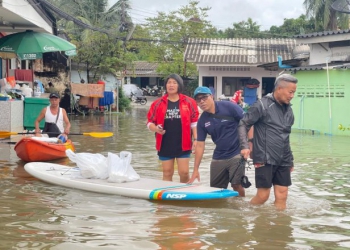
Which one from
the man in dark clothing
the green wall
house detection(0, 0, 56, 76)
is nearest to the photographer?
the man in dark clothing

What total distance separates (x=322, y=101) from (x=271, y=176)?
48.1ft

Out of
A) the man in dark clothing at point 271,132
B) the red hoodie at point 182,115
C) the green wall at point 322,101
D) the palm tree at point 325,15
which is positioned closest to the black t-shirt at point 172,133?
the red hoodie at point 182,115

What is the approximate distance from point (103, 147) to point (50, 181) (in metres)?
5.98

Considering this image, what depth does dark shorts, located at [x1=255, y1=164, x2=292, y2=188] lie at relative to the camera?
633 centimetres

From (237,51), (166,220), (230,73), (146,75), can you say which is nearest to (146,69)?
(146,75)

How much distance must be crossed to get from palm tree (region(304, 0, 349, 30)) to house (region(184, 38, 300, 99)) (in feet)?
15.3

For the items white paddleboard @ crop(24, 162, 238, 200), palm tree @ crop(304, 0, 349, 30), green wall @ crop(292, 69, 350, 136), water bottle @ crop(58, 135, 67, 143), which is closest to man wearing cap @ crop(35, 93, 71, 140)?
water bottle @ crop(58, 135, 67, 143)

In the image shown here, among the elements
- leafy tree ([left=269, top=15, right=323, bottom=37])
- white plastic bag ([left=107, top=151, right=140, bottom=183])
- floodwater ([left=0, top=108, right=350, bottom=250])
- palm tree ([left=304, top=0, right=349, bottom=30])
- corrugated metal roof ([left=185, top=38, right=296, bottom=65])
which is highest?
leafy tree ([left=269, top=15, right=323, bottom=37])

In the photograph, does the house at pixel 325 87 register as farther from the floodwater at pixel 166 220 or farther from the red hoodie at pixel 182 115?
the red hoodie at pixel 182 115

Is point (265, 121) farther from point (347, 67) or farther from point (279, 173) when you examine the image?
point (347, 67)

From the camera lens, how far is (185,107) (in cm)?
782

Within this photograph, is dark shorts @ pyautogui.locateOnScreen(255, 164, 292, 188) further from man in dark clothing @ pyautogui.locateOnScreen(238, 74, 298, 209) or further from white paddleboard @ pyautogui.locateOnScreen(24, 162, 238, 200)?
white paddleboard @ pyautogui.locateOnScreen(24, 162, 238, 200)

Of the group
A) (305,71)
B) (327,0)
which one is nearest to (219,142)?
(305,71)

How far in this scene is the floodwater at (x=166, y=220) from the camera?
5.55 m
